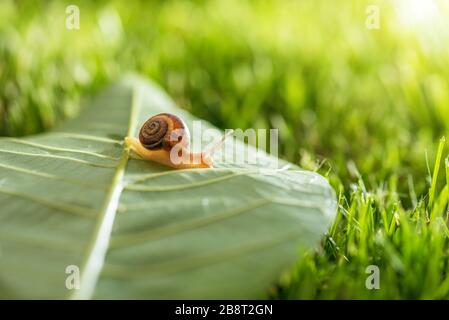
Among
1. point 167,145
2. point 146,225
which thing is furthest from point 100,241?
point 167,145

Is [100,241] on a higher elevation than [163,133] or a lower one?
lower

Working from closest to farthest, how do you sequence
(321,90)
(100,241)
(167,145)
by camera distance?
(100,241) → (167,145) → (321,90)

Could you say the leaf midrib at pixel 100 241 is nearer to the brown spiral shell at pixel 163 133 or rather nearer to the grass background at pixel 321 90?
the brown spiral shell at pixel 163 133

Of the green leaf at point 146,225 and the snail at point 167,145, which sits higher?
the snail at point 167,145

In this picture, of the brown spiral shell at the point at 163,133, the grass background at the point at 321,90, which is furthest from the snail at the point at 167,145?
the grass background at the point at 321,90

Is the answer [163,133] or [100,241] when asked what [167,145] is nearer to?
[163,133]
